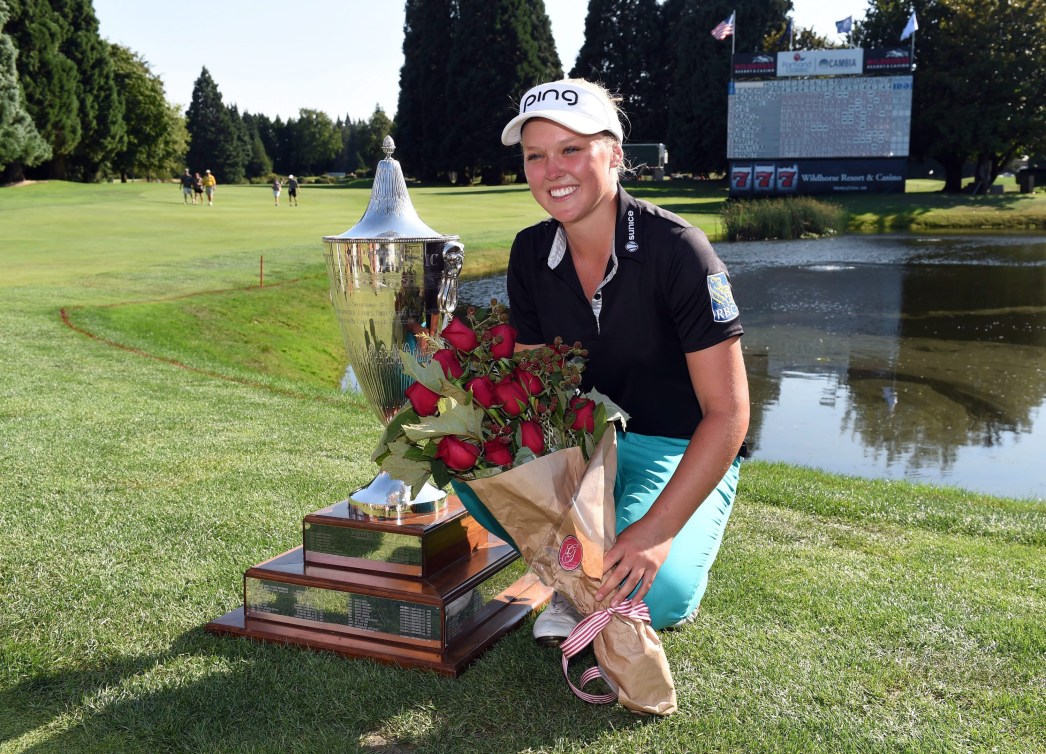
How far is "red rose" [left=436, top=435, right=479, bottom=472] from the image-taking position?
2.34 m

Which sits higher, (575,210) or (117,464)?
(575,210)

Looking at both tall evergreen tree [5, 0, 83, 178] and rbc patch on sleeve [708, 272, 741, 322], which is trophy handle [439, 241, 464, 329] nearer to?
rbc patch on sleeve [708, 272, 741, 322]

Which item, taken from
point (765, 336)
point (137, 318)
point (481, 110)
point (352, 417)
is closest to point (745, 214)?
point (765, 336)

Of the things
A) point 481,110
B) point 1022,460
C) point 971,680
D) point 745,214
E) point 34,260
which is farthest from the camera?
point 481,110

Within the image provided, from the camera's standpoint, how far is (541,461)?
7.34 feet

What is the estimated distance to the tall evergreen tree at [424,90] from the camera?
56.8 metres

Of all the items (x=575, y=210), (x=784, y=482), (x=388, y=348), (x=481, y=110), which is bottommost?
(x=784, y=482)

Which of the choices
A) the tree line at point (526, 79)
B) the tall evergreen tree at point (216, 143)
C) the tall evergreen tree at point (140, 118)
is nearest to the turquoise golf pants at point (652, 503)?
the tree line at point (526, 79)

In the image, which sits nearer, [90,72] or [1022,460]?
[1022,460]

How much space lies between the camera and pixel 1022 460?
24.2 feet

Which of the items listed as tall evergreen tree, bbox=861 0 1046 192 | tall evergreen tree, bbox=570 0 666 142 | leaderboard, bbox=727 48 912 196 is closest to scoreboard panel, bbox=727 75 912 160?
Result: leaderboard, bbox=727 48 912 196

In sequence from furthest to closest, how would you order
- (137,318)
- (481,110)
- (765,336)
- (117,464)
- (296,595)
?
(481,110)
(765,336)
(137,318)
(117,464)
(296,595)

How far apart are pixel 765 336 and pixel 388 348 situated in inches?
423

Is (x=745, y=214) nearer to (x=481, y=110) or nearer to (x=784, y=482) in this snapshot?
(x=784, y=482)
